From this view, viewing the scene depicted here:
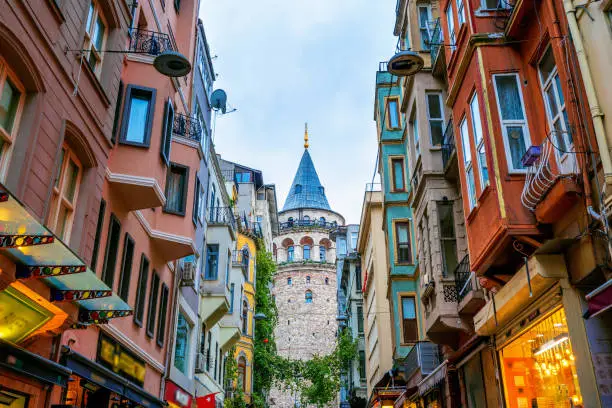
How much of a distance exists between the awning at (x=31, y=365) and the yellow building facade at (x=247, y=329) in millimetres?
30142

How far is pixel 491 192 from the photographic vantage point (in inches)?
425

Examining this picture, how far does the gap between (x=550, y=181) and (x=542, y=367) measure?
3.48 meters

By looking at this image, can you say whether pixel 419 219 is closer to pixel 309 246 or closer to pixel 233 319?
pixel 233 319

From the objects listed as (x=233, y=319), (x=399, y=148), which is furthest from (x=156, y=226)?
(x=233, y=319)

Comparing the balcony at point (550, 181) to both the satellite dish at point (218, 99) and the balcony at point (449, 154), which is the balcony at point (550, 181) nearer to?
the balcony at point (449, 154)

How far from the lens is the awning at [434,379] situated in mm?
14838

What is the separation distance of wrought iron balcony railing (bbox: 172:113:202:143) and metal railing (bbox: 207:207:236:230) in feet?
25.8

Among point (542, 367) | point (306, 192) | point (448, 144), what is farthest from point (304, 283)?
point (542, 367)

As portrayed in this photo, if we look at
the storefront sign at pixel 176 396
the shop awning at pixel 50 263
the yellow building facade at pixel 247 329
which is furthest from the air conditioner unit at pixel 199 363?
the yellow building facade at pixel 247 329

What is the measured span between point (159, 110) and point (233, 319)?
740 inches

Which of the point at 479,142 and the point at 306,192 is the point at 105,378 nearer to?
the point at 479,142

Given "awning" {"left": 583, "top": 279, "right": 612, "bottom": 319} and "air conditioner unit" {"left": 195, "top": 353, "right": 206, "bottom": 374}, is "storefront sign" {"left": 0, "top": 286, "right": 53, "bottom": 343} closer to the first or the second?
"awning" {"left": 583, "top": 279, "right": 612, "bottom": 319}

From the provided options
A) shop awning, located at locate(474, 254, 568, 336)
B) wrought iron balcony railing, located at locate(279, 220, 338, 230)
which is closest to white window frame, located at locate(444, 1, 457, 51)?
shop awning, located at locate(474, 254, 568, 336)

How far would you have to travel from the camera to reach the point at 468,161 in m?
12.9
